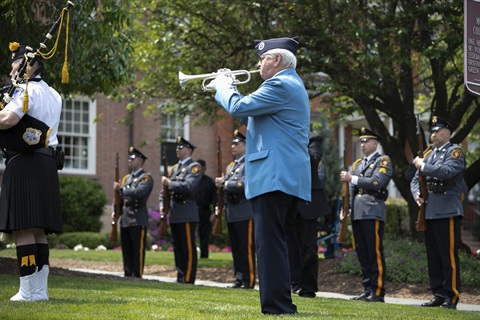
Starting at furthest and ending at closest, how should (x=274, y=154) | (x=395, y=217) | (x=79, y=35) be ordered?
1. (x=395, y=217)
2. (x=79, y=35)
3. (x=274, y=154)

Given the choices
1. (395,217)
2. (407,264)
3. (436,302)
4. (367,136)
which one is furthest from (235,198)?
(395,217)

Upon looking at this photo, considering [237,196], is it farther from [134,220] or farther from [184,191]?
[134,220]

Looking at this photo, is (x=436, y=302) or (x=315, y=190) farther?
(x=315, y=190)

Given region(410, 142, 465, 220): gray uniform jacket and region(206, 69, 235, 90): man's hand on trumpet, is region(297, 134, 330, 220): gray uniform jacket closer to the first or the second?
region(410, 142, 465, 220): gray uniform jacket

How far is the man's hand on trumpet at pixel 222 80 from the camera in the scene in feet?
24.4

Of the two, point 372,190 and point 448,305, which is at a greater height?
point 372,190

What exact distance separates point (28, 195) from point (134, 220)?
6.70 m

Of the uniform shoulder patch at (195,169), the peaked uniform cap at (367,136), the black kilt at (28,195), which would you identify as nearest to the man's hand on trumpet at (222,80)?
the black kilt at (28,195)

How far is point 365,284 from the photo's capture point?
39.4 feet

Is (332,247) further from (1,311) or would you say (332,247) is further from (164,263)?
(1,311)

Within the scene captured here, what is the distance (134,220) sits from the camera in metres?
14.6

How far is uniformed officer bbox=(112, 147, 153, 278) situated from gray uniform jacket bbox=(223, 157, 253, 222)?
1.60m

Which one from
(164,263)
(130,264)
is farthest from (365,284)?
(164,263)

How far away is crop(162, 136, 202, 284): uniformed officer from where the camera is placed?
14.0 meters
